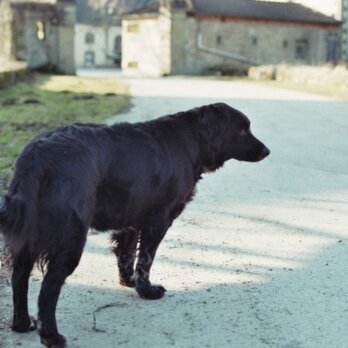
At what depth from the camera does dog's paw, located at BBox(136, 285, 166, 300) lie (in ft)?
14.0

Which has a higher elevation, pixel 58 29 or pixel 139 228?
pixel 58 29

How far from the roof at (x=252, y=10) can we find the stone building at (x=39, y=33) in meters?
9.27

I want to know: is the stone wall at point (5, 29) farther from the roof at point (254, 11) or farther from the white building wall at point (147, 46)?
the roof at point (254, 11)

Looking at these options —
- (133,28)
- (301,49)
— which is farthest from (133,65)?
(301,49)

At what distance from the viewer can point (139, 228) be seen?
166 inches

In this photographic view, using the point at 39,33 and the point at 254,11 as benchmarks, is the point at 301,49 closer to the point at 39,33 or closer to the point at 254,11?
the point at 254,11

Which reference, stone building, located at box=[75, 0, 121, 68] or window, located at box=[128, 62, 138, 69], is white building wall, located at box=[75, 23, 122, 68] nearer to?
stone building, located at box=[75, 0, 121, 68]

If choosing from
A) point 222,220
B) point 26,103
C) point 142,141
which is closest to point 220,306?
point 142,141

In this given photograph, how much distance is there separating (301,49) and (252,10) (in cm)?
597

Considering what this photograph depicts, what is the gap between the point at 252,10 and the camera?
148ft

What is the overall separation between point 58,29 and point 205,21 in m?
10.5

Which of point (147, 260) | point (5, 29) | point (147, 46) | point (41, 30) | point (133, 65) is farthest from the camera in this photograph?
point (133, 65)

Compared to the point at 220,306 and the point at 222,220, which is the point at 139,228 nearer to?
the point at 220,306

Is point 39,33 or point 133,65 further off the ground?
point 39,33
